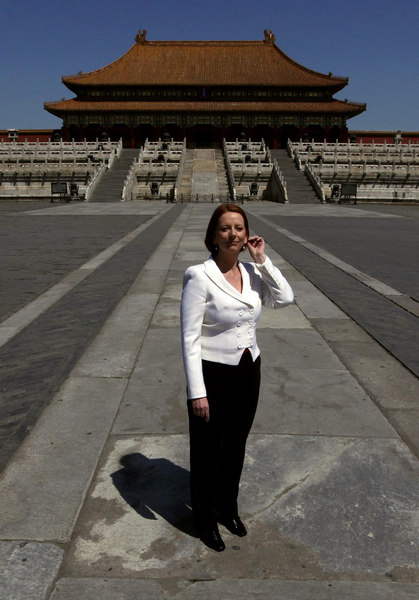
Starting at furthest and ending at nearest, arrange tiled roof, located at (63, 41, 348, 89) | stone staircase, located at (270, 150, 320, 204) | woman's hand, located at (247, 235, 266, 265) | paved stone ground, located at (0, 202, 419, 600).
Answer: tiled roof, located at (63, 41, 348, 89), stone staircase, located at (270, 150, 320, 204), woman's hand, located at (247, 235, 266, 265), paved stone ground, located at (0, 202, 419, 600)

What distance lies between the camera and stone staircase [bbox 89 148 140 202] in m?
34.8

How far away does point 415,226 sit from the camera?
60.9 feet

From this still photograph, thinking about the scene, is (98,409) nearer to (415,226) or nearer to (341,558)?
(341,558)

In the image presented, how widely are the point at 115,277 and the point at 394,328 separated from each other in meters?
4.36

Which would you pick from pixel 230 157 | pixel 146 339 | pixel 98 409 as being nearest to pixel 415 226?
pixel 146 339

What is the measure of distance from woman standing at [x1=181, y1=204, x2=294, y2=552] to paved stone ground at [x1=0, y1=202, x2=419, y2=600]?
15 centimetres

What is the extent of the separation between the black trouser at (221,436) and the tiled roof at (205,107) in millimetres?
57138

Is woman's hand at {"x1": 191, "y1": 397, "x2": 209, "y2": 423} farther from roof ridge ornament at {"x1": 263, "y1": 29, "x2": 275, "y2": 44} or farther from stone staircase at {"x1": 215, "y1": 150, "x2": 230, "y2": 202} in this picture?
roof ridge ornament at {"x1": 263, "y1": 29, "x2": 275, "y2": 44}

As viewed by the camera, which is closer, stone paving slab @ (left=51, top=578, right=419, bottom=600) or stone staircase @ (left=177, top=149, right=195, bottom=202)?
stone paving slab @ (left=51, top=578, right=419, bottom=600)

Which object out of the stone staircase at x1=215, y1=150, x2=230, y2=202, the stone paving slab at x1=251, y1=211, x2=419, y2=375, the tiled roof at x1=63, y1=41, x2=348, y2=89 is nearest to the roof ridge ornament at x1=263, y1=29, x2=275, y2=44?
the tiled roof at x1=63, y1=41, x2=348, y2=89

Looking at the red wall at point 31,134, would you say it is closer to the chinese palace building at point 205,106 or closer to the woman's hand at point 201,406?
the chinese palace building at point 205,106

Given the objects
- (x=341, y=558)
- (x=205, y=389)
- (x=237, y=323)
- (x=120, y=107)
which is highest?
(x=120, y=107)

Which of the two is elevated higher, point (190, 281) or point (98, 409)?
point (190, 281)

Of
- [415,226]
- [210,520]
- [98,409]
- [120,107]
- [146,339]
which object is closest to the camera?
[210,520]
